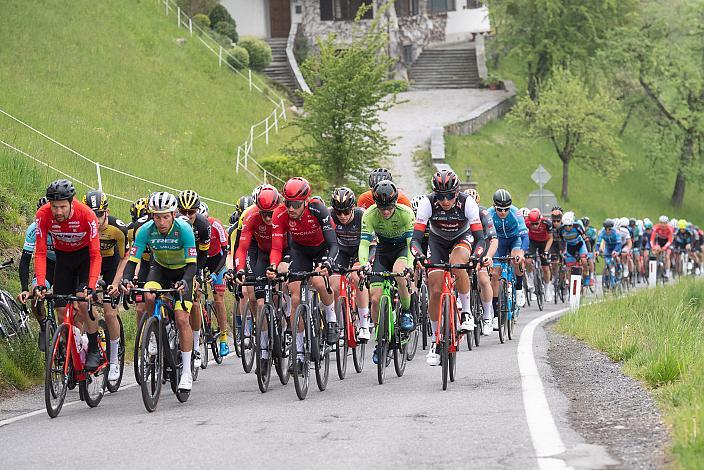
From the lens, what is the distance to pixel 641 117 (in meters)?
65.0

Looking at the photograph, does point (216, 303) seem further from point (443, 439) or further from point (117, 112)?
point (117, 112)

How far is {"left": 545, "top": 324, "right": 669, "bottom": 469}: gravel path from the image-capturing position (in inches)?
314

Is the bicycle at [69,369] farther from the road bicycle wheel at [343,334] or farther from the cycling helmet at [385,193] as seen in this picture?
the cycling helmet at [385,193]

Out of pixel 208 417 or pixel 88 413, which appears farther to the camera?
pixel 88 413

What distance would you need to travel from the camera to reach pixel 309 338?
39.7 ft

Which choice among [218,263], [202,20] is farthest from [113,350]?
[202,20]

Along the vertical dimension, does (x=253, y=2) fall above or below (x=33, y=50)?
above

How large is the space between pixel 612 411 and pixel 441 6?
222ft

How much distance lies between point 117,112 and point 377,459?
29.8m

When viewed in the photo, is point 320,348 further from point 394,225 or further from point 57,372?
point 57,372

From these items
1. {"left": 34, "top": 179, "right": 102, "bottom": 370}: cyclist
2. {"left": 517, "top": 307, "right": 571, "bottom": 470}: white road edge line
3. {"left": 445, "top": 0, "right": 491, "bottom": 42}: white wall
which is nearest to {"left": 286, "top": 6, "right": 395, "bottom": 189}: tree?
{"left": 517, "top": 307, "right": 571, "bottom": 470}: white road edge line

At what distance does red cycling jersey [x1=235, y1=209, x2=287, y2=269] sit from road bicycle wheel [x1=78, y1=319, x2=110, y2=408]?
161 centimetres

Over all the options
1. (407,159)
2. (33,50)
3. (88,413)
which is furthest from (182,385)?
(407,159)

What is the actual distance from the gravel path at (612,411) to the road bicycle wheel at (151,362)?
3.71 meters
